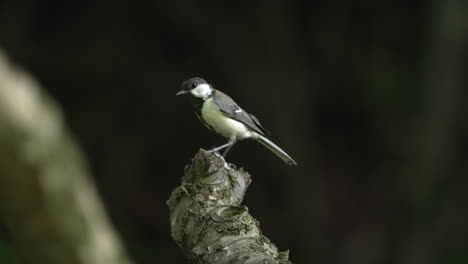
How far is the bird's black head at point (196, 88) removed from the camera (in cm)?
343

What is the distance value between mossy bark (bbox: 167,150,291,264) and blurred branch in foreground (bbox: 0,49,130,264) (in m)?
0.74

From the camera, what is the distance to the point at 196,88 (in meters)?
3.44

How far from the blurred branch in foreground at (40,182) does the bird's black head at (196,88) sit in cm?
267

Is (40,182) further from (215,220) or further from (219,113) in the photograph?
(219,113)

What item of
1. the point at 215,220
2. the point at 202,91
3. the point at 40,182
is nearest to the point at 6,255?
the point at 202,91

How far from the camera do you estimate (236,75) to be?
6.69 metres

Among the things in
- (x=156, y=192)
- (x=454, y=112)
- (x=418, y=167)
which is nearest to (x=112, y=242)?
(x=418, y=167)

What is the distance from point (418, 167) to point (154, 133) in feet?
8.18

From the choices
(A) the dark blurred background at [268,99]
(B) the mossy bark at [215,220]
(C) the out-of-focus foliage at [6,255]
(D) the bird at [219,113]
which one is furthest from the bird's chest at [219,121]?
(A) the dark blurred background at [268,99]

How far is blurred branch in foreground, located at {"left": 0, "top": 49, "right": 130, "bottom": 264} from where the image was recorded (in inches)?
26.7

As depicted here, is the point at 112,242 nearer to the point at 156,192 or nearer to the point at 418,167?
the point at 418,167

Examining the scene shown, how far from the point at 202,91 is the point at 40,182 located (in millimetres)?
2767

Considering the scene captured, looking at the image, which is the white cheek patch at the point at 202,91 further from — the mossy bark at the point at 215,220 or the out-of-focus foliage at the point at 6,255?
the out-of-focus foliage at the point at 6,255

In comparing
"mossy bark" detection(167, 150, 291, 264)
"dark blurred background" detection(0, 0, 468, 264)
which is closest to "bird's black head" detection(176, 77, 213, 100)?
"mossy bark" detection(167, 150, 291, 264)
